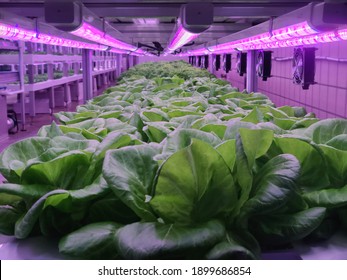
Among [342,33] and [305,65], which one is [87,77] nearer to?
[305,65]

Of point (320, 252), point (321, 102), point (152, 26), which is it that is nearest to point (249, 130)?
point (320, 252)

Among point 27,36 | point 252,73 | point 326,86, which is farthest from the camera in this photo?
point 252,73

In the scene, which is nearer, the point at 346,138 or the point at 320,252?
the point at 320,252

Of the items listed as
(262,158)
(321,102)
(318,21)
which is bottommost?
(321,102)

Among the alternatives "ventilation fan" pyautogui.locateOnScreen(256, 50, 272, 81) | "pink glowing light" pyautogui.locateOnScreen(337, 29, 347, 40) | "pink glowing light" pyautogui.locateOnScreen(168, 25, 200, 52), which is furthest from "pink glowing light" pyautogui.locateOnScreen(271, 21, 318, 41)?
"ventilation fan" pyautogui.locateOnScreen(256, 50, 272, 81)

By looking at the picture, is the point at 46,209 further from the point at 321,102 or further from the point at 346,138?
the point at 321,102

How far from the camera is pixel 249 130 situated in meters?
1.17

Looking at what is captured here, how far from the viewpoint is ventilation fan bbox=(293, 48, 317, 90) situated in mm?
7054

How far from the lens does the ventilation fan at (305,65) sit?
7.05 meters

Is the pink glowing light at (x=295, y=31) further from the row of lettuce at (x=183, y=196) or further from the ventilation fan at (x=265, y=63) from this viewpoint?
the ventilation fan at (x=265, y=63)

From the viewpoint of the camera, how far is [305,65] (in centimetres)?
709

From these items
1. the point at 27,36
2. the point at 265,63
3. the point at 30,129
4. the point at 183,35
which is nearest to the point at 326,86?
the point at 265,63

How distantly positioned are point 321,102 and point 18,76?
7363mm

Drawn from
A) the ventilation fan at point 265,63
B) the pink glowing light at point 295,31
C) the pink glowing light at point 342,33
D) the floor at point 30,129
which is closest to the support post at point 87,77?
the floor at point 30,129
